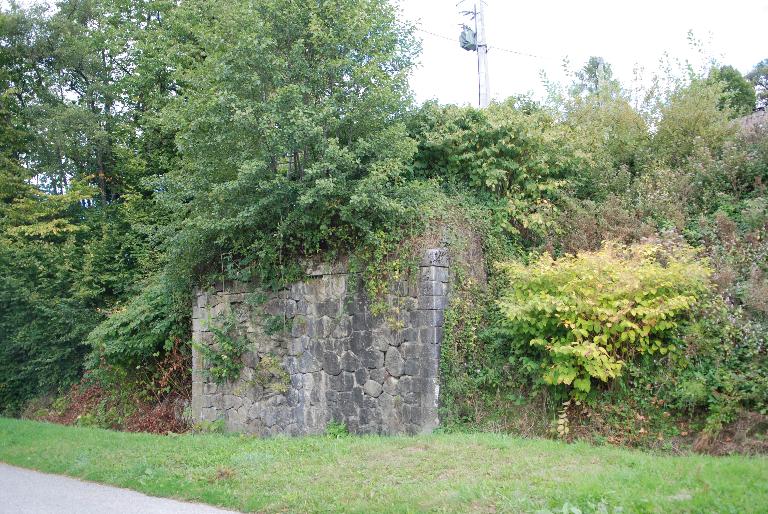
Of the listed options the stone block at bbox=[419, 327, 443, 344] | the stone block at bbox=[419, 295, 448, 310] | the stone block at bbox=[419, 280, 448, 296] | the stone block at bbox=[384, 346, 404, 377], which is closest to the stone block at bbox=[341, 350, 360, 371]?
the stone block at bbox=[384, 346, 404, 377]

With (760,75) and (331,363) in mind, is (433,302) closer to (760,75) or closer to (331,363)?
(331,363)

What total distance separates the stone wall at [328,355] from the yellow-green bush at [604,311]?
5.38ft

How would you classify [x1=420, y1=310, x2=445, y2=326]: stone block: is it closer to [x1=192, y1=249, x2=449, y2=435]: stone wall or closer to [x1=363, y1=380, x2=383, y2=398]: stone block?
[x1=192, y1=249, x2=449, y2=435]: stone wall

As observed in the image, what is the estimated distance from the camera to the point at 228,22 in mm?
11227

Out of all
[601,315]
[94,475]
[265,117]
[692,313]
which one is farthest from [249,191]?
[692,313]

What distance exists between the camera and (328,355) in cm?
1098

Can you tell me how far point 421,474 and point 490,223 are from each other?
17.4 feet

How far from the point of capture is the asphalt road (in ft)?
22.3

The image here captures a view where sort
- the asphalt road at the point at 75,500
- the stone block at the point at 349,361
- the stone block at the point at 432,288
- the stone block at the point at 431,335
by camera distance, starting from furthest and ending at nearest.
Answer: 1. the stone block at the point at 349,361
2. the stone block at the point at 432,288
3. the stone block at the point at 431,335
4. the asphalt road at the point at 75,500

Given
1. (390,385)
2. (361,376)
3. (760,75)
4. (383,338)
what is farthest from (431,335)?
(760,75)

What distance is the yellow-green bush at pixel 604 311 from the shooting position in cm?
819

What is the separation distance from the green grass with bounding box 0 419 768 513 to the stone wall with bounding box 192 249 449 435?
35.0 inches

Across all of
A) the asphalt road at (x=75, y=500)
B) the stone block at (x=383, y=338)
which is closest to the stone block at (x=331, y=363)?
the stone block at (x=383, y=338)

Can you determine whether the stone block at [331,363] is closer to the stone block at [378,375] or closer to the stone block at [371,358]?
the stone block at [371,358]
